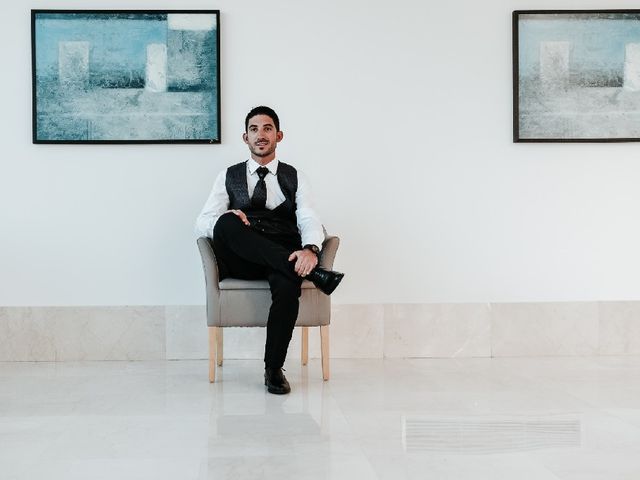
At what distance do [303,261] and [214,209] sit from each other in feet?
2.19

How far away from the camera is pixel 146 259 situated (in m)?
4.41

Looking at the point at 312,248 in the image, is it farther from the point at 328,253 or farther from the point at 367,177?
the point at 367,177

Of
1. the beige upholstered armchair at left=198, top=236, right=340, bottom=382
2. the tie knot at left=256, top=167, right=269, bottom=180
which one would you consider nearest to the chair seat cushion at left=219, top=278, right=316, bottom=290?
the beige upholstered armchair at left=198, top=236, right=340, bottom=382

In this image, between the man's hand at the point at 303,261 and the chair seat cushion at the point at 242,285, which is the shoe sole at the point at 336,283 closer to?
the man's hand at the point at 303,261

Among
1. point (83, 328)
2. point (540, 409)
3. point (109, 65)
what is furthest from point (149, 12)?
point (540, 409)

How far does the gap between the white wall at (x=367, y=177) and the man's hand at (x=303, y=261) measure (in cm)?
95

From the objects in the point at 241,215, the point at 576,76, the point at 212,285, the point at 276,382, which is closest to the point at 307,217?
the point at 241,215

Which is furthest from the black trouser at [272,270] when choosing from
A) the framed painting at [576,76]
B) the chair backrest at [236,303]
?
the framed painting at [576,76]

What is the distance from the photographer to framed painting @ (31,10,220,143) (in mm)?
4336

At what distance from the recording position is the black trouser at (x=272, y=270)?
3.48 meters

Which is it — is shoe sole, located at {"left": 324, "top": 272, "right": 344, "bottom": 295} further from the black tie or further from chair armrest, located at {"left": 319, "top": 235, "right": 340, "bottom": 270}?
the black tie

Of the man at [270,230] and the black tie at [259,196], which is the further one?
the black tie at [259,196]

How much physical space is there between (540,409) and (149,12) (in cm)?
311

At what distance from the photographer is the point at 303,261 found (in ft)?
11.4
